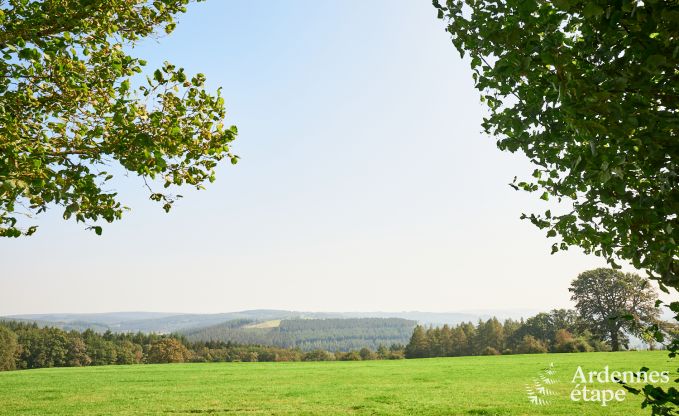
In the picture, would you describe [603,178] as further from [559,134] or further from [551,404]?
[551,404]

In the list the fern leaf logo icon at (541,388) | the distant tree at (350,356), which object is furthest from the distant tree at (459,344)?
the fern leaf logo icon at (541,388)

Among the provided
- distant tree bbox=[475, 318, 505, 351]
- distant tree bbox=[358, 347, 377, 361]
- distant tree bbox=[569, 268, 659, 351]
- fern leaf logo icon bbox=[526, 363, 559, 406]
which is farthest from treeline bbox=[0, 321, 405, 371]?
fern leaf logo icon bbox=[526, 363, 559, 406]

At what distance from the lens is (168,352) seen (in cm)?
10144

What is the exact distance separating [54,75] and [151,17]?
10.8 ft

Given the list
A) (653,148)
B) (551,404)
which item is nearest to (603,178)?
(653,148)

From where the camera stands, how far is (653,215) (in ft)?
13.6

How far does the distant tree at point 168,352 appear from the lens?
331ft

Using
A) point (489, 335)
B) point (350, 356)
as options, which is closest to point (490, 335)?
point (489, 335)

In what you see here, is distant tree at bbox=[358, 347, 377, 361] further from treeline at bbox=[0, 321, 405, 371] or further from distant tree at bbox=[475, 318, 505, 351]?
distant tree at bbox=[475, 318, 505, 351]

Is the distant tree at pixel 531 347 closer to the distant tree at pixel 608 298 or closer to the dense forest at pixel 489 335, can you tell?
the dense forest at pixel 489 335

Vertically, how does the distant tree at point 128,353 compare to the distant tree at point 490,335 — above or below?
below

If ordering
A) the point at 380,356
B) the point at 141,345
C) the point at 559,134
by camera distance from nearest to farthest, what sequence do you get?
the point at 559,134 < the point at 380,356 < the point at 141,345

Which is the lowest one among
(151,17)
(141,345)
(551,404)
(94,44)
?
(141,345)

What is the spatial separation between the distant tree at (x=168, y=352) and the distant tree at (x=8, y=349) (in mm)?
31235
